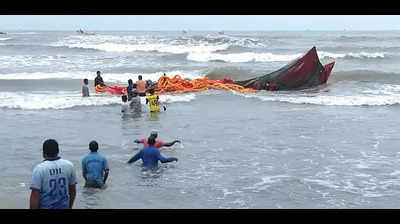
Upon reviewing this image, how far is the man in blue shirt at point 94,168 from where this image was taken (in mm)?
8438

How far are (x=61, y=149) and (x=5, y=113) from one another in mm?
6187

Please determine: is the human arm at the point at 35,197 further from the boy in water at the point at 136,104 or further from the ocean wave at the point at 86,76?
the ocean wave at the point at 86,76

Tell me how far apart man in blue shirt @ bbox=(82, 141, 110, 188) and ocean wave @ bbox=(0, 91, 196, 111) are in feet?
33.6

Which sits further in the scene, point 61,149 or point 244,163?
point 61,149

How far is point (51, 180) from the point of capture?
4.76 m

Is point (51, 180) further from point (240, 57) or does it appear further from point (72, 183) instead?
point (240, 57)

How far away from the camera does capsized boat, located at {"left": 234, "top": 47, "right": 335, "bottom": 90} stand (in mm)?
23141

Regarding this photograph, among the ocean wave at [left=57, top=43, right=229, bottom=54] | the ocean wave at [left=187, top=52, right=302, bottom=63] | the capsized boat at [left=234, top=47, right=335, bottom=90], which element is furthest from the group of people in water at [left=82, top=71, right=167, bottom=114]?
the ocean wave at [left=57, top=43, right=229, bottom=54]

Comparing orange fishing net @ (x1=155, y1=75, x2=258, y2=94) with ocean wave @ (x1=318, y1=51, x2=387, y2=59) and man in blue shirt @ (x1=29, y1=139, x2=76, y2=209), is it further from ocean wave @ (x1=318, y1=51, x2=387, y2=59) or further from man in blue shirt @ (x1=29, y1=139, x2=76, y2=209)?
ocean wave @ (x1=318, y1=51, x2=387, y2=59)

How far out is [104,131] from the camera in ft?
46.6
